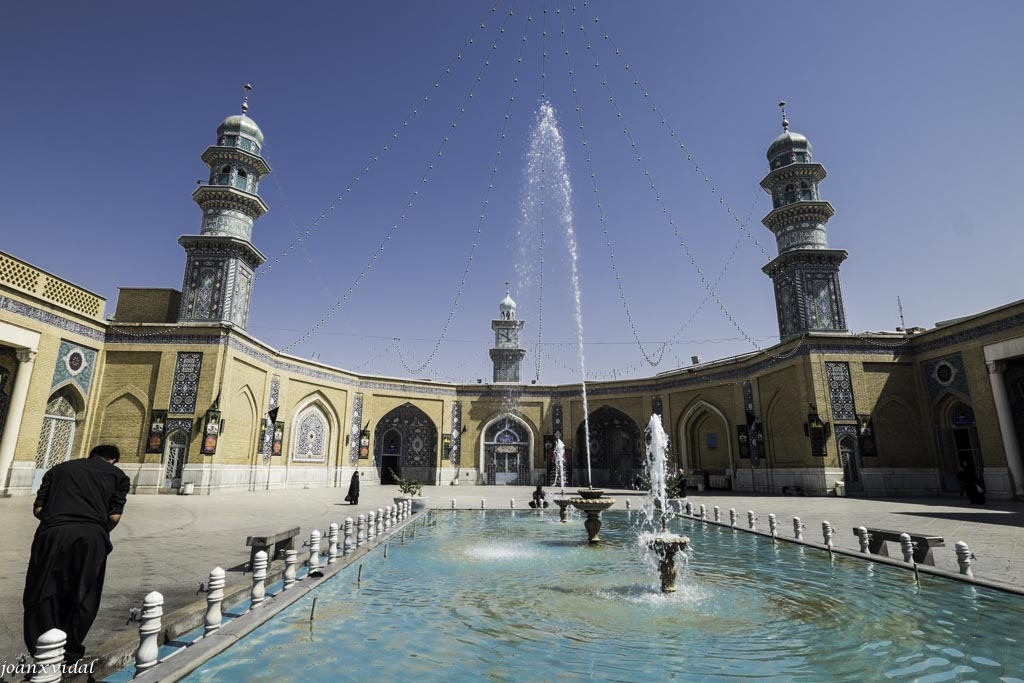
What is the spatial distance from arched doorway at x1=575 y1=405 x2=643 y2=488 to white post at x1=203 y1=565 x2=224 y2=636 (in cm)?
2610

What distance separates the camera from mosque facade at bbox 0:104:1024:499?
1608 centimetres

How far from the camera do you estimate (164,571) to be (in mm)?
6121

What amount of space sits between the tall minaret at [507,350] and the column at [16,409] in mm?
23305

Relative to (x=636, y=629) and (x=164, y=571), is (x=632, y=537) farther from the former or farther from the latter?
(x=164, y=571)

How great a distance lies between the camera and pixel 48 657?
8.61 ft

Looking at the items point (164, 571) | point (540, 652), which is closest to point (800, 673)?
point (540, 652)

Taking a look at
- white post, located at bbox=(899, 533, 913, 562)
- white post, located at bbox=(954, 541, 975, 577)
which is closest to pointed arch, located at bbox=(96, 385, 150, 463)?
white post, located at bbox=(899, 533, 913, 562)

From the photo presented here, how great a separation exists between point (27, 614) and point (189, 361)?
58.1ft

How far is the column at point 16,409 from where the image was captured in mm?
14203

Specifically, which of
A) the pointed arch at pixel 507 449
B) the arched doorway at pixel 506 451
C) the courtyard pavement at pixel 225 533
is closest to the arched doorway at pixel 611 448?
the pointed arch at pixel 507 449

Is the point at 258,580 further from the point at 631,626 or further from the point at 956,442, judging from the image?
the point at 956,442

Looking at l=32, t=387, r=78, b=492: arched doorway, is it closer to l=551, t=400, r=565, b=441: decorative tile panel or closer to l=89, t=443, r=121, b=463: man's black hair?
l=89, t=443, r=121, b=463: man's black hair

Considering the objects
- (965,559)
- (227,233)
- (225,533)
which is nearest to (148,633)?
(225,533)

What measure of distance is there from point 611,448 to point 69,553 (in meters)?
28.3
